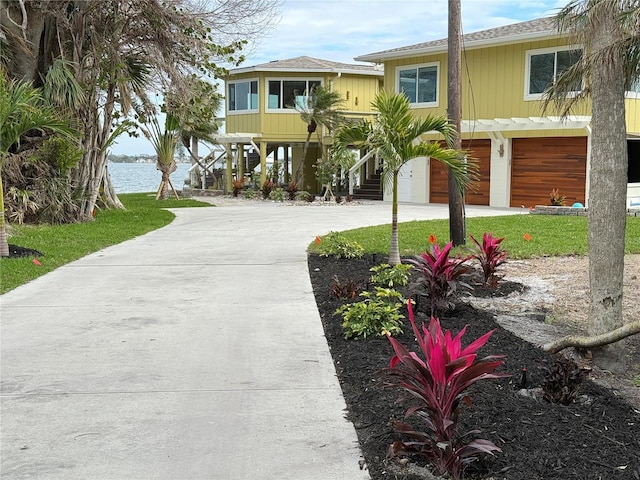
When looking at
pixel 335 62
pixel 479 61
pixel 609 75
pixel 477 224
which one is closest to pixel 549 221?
pixel 477 224

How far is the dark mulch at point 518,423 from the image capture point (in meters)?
3.35

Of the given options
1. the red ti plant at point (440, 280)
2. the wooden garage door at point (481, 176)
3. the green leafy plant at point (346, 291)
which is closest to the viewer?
the red ti plant at point (440, 280)

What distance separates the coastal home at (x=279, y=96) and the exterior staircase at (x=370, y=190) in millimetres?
2236

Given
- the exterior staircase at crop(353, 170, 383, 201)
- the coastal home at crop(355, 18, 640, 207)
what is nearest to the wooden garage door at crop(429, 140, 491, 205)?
the coastal home at crop(355, 18, 640, 207)

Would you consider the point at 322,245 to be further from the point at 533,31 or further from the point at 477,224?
the point at 533,31

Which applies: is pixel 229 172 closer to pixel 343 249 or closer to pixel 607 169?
pixel 343 249

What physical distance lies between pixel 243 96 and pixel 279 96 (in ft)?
6.27

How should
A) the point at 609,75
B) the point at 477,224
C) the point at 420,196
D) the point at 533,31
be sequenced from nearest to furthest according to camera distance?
the point at 609,75 < the point at 477,224 < the point at 533,31 < the point at 420,196

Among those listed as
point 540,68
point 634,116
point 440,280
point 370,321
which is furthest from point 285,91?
point 370,321

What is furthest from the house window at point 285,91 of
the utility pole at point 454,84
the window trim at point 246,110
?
the utility pole at point 454,84

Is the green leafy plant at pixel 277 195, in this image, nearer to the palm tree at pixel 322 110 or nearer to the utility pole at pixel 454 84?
the palm tree at pixel 322 110

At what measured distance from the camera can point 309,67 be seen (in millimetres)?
27156

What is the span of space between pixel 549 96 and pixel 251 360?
3391 millimetres

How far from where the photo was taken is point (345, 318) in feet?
19.3
